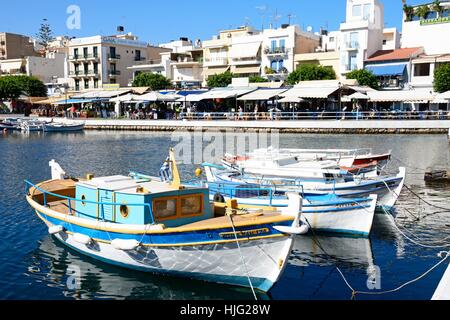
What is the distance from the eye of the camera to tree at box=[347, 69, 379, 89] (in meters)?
55.8

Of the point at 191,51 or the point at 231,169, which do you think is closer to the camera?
the point at 231,169

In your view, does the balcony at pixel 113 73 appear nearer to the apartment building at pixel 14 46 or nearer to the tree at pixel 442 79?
the apartment building at pixel 14 46

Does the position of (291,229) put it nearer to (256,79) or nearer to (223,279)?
(223,279)

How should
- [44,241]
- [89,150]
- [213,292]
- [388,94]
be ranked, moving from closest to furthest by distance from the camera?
[213,292] < [44,241] < [89,150] < [388,94]

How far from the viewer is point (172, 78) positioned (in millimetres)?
78750

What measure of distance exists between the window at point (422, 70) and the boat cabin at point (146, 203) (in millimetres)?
51035

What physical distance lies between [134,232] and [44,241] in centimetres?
533

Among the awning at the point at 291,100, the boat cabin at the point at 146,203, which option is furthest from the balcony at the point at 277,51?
the boat cabin at the point at 146,203

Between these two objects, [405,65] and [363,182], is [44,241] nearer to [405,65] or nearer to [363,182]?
[363,182]

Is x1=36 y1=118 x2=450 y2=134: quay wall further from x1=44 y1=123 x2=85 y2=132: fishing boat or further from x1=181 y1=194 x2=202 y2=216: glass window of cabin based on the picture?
x1=181 y1=194 x2=202 y2=216: glass window of cabin

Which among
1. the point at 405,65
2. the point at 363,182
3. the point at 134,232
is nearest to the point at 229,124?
the point at 405,65

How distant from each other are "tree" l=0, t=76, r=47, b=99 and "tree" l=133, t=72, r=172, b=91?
17712 millimetres
